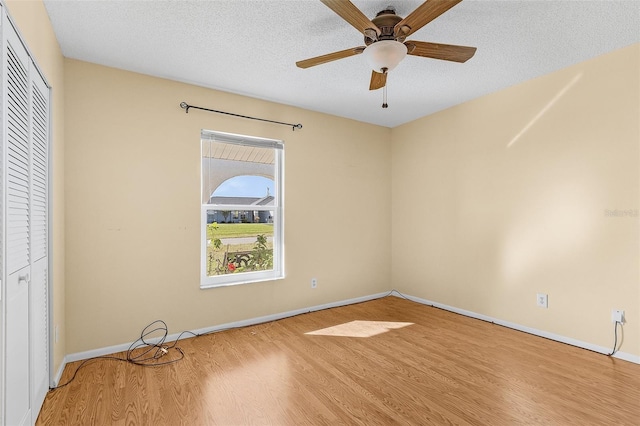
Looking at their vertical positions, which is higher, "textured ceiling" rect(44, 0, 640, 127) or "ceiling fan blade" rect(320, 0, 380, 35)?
"textured ceiling" rect(44, 0, 640, 127)

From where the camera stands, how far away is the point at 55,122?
2338 mm

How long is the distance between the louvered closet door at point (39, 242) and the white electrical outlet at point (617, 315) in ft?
13.5

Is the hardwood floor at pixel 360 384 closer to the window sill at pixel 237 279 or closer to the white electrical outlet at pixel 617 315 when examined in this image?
the white electrical outlet at pixel 617 315

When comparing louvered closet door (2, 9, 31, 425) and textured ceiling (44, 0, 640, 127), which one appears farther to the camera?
textured ceiling (44, 0, 640, 127)

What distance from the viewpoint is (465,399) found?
6.77 feet

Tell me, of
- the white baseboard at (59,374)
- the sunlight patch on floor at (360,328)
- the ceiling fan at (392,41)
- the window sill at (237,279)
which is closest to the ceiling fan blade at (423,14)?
the ceiling fan at (392,41)

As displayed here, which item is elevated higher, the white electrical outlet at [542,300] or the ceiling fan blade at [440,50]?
the ceiling fan blade at [440,50]

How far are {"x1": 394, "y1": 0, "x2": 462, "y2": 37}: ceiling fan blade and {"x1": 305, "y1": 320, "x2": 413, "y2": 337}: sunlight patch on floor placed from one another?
267 centimetres

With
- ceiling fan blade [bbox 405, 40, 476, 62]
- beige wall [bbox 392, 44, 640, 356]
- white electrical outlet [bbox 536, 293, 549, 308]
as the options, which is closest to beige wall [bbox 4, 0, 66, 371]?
ceiling fan blade [bbox 405, 40, 476, 62]

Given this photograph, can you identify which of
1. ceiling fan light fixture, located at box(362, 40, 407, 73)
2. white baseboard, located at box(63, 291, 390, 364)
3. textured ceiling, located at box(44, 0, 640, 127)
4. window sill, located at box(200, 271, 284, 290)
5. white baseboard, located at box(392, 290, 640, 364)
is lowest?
white baseboard, located at box(63, 291, 390, 364)

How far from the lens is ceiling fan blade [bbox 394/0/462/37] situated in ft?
5.40

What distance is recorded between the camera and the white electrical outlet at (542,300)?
3.08 meters

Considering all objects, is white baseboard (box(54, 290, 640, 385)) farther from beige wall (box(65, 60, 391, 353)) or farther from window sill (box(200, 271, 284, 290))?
window sill (box(200, 271, 284, 290))

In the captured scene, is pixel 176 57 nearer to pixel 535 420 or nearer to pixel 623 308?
pixel 535 420
